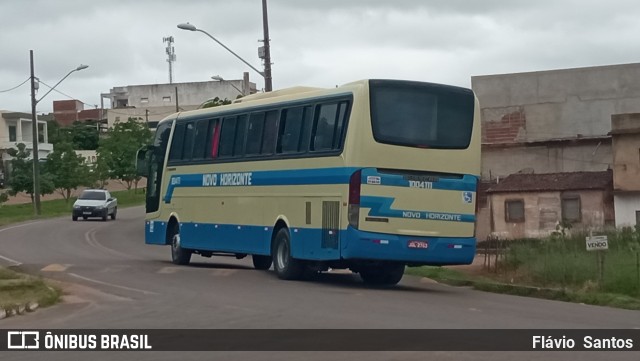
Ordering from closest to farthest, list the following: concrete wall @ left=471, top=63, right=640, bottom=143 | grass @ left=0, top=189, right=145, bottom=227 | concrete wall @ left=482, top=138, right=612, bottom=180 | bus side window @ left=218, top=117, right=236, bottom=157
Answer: bus side window @ left=218, top=117, right=236, bottom=157, concrete wall @ left=482, top=138, right=612, bottom=180, concrete wall @ left=471, top=63, right=640, bottom=143, grass @ left=0, top=189, right=145, bottom=227

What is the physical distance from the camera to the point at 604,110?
52.2m

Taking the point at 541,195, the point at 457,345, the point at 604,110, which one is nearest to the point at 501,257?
the point at 457,345

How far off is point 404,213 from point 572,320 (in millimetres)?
5146

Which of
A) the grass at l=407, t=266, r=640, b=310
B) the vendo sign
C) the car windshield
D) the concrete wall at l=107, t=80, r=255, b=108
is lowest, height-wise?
the grass at l=407, t=266, r=640, b=310

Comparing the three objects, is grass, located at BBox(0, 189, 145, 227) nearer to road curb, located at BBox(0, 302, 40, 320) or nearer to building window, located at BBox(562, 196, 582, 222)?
building window, located at BBox(562, 196, 582, 222)

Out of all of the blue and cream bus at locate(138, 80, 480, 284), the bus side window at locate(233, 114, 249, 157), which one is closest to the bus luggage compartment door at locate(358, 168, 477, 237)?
the blue and cream bus at locate(138, 80, 480, 284)

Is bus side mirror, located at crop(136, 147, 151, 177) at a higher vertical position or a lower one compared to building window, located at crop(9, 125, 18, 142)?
lower

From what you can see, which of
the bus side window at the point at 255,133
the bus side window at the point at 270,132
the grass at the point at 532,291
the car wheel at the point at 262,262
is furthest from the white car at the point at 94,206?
the bus side window at the point at 270,132

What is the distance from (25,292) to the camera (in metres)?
18.9

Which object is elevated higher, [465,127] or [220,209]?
[465,127]

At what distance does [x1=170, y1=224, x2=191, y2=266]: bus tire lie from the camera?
27.5 metres

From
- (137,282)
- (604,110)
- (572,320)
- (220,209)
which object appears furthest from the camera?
(604,110)

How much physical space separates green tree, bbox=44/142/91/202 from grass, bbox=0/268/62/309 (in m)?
58.8

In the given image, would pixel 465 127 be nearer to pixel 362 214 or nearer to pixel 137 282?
pixel 362 214
